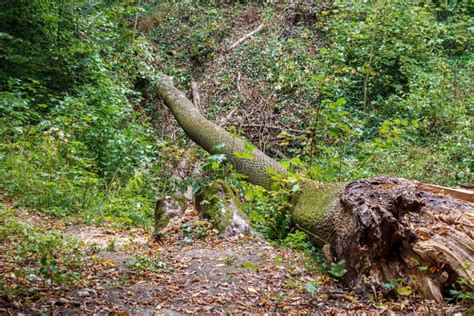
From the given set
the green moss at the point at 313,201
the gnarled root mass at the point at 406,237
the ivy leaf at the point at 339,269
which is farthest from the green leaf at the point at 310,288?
the green moss at the point at 313,201

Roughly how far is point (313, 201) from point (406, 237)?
1575 mm

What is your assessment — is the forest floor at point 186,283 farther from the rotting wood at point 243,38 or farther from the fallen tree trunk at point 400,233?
the rotting wood at point 243,38

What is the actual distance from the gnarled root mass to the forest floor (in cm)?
24

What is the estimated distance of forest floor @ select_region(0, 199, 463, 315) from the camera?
3123 mm

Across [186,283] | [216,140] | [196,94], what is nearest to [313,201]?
[186,283]

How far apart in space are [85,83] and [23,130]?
8.93ft

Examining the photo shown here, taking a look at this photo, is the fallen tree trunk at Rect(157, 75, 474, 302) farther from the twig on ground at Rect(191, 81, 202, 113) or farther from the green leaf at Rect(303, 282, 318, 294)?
the twig on ground at Rect(191, 81, 202, 113)

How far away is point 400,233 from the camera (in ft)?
12.2

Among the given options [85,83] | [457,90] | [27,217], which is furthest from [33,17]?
[457,90]

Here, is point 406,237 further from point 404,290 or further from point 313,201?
point 313,201

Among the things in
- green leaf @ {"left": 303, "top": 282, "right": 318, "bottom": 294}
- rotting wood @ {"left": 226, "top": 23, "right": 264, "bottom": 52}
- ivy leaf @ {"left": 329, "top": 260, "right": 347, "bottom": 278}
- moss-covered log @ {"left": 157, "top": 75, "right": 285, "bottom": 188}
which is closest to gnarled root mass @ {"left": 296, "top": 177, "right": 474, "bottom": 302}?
ivy leaf @ {"left": 329, "top": 260, "right": 347, "bottom": 278}

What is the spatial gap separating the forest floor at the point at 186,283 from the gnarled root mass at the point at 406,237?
24cm

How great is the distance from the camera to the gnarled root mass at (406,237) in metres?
3.45

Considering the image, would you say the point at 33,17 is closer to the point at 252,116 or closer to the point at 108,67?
the point at 108,67
